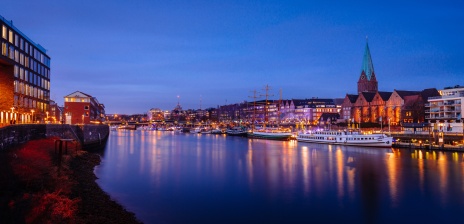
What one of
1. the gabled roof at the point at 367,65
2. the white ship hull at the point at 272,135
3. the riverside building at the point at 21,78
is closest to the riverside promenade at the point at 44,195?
the riverside building at the point at 21,78

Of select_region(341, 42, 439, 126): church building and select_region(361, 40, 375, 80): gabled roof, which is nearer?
select_region(341, 42, 439, 126): church building

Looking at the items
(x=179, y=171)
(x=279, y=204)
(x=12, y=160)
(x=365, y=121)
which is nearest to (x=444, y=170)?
(x=279, y=204)

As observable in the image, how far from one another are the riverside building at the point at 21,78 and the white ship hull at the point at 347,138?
52991 mm

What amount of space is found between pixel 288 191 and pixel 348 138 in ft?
168

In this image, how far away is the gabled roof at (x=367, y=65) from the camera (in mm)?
153125

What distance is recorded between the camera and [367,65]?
155m

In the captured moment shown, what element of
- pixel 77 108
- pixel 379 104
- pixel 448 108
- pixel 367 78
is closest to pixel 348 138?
pixel 448 108

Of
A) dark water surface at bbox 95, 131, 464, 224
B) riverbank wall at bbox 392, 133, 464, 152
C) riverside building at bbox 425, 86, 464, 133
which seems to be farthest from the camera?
riverside building at bbox 425, 86, 464, 133

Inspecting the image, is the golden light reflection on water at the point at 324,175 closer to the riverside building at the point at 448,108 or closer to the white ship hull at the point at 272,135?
the riverside building at the point at 448,108

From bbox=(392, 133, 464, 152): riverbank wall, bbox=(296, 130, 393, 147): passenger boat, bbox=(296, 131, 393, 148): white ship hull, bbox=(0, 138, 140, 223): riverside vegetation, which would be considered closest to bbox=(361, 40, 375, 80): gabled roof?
bbox=(296, 130, 393, 147): passenger boat

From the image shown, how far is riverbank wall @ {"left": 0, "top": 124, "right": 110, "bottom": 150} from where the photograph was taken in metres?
29.2

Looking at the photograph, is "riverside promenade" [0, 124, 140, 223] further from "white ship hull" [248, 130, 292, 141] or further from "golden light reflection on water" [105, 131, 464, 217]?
"white ship hull" [248, 130, 292, 141]

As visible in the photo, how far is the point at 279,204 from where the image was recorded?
24.4 meters

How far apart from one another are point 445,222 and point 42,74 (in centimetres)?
6372
